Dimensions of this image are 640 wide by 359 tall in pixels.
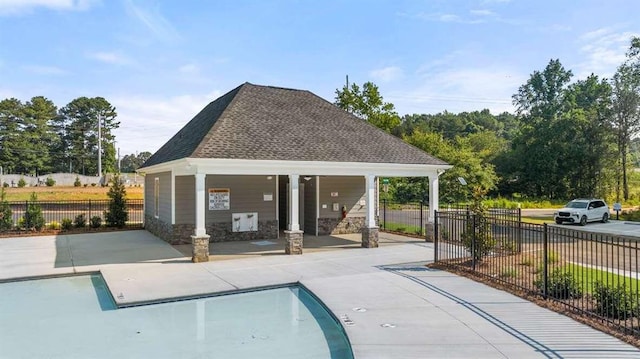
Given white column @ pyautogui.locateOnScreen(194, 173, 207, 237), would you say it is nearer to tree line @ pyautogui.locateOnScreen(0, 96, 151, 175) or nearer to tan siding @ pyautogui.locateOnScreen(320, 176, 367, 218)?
tan siding @ pyautogui.locateOnScreen(320, 176, 367, 218)

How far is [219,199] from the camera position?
15188 mm

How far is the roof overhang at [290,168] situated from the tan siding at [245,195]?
1.87 m

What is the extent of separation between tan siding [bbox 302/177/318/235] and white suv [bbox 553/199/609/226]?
14.8m

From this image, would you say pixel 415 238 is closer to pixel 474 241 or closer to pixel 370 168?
pixel 370 168

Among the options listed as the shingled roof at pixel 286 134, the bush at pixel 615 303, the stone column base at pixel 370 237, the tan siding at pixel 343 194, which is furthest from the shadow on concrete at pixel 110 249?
the bush at pixel 615 303

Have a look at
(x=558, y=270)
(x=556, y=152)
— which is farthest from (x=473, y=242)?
(x=556, y=152)

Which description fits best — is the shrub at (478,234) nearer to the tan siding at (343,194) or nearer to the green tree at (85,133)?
the tan siding at (343,194)

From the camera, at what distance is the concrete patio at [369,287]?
5645 mm

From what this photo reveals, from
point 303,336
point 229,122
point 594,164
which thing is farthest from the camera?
point 594,164

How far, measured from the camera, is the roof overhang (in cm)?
1174

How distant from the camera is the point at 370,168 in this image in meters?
14.3

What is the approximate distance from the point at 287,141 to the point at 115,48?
10.7 m

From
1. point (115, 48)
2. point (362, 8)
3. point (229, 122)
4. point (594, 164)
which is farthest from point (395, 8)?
point (594, 164)

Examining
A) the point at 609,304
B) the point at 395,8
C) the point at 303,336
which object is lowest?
the point at 303,336
